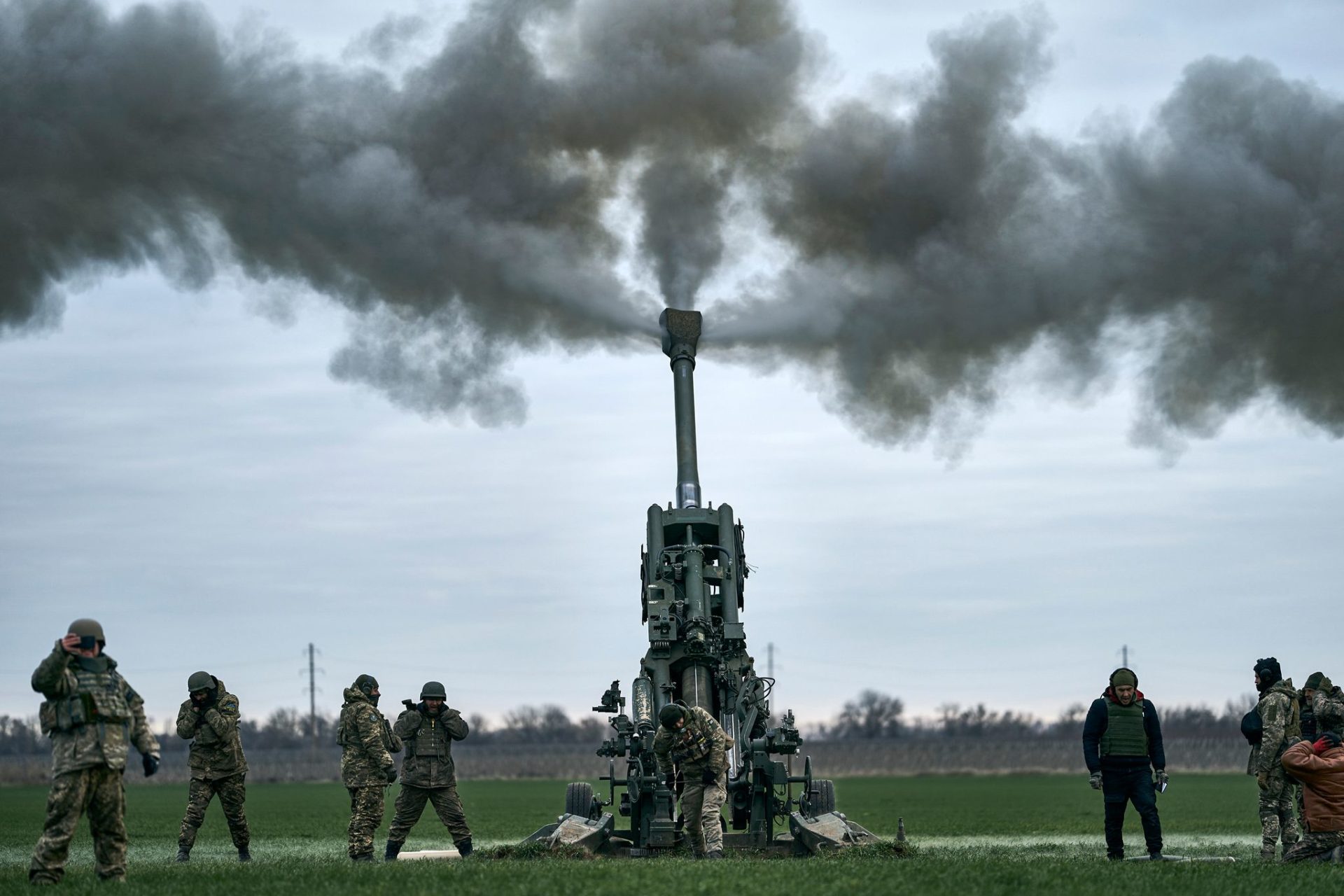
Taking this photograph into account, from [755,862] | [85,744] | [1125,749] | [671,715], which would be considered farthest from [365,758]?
[1125,749]

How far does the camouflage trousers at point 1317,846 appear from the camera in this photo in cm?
2038

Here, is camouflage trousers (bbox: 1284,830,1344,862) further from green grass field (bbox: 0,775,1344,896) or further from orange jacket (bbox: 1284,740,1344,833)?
green grass field (bbox: 0,775,1344,896)

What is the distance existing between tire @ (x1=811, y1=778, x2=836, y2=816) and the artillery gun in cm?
2

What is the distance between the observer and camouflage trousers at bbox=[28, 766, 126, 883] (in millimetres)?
17094

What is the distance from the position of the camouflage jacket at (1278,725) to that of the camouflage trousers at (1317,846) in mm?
1657

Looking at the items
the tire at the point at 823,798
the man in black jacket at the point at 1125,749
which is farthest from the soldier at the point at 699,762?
the man in black jacket at the point at 1125,749

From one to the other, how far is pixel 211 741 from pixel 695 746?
22.2 ft

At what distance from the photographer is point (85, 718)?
679 inches

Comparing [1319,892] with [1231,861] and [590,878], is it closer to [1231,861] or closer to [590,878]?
[1231,861]

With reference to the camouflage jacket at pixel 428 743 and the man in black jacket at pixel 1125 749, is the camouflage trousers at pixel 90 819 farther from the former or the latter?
the man in black jacket at pixel 1125 749

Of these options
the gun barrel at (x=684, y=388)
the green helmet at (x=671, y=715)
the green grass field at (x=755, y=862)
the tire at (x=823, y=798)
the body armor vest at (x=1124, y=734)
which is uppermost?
the gun barrel at (x=684, y=388)

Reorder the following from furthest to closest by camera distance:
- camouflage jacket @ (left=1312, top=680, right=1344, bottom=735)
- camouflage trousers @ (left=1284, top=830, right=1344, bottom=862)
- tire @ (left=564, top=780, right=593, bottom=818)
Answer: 1. tire @ (left=564, top=780, right=593, bottom=818)
2. camouflage jacket @ (left=1312, top=680, right=1344, bottom=735)
3. camouflage trousers @ (left=1284, top=830, right=1344, bottom=862)

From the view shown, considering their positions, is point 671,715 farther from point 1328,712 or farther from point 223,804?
point 1328,712

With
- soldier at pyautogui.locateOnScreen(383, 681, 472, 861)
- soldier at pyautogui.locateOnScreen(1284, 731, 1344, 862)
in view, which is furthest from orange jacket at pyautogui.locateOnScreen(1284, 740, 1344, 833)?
soldier at pyautogui.locateOnScreen(383, 681, 472, 861)
